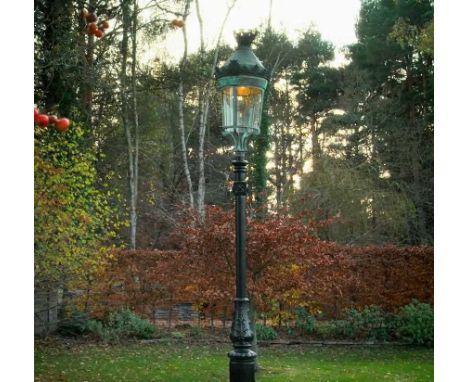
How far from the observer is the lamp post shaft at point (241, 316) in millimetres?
4047

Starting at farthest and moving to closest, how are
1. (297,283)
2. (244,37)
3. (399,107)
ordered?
(399,107) → (297,283) → (244,37)

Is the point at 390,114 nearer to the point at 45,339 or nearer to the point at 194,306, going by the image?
the point at 194,306

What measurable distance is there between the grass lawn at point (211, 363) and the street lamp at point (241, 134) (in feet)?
4.30

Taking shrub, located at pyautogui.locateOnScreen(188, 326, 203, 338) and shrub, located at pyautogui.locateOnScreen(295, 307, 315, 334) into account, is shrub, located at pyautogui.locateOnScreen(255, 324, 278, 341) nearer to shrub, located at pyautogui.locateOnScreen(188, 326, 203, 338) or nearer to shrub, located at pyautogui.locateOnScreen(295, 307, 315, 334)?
shrub, located at pyautogui.locateOnScreen(295, 307, 315, 334)

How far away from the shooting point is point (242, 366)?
407 cm

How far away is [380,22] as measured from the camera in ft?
37.5

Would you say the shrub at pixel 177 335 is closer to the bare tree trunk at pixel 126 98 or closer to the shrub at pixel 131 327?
the shrub at pixel 131 327

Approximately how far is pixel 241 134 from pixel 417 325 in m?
4.19

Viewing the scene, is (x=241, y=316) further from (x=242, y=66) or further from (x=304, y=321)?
(x=304, y=321)

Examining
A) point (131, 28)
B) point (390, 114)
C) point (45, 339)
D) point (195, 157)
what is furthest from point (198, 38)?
point (45, 339)

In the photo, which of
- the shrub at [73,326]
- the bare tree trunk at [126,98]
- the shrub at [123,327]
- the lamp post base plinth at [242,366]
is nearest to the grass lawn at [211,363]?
the shrub at [123,327]

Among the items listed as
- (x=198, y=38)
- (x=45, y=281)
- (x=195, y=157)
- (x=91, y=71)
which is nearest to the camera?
(x=45, y=281)

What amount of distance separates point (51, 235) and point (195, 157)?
641 centimetres

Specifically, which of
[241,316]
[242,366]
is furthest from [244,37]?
[242,366]
